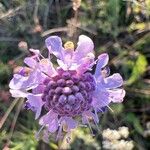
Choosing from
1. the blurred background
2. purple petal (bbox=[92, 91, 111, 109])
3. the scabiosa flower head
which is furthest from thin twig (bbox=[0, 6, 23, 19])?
purple petal (bbox=[92, 91, 111, 109])

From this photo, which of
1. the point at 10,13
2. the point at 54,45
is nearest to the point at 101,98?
the point at 54,45

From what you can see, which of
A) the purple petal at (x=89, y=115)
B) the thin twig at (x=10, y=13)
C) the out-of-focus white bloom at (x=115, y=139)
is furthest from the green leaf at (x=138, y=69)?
the purple petal at (x=89, y=115)

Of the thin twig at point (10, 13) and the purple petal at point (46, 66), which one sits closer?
the purple petal at point (46, 66)

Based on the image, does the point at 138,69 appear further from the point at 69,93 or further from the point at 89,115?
the point at 69,93

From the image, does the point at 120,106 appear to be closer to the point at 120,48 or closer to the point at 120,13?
the point at 120,48

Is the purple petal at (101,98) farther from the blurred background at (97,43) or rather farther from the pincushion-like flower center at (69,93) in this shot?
the blurred background at (97,43)

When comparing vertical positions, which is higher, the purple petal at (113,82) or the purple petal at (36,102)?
the purple petal at (113,82)

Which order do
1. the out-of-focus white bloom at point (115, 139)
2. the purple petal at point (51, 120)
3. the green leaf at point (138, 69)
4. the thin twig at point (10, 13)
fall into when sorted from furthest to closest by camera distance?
the green leaf at point (138, 69) < the thin twig at point (10, 13) < the out-of-focus white bloom at point (115, 139) < the purple petal at point (51, 120)

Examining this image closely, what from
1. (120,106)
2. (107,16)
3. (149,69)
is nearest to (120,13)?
(107,16)
